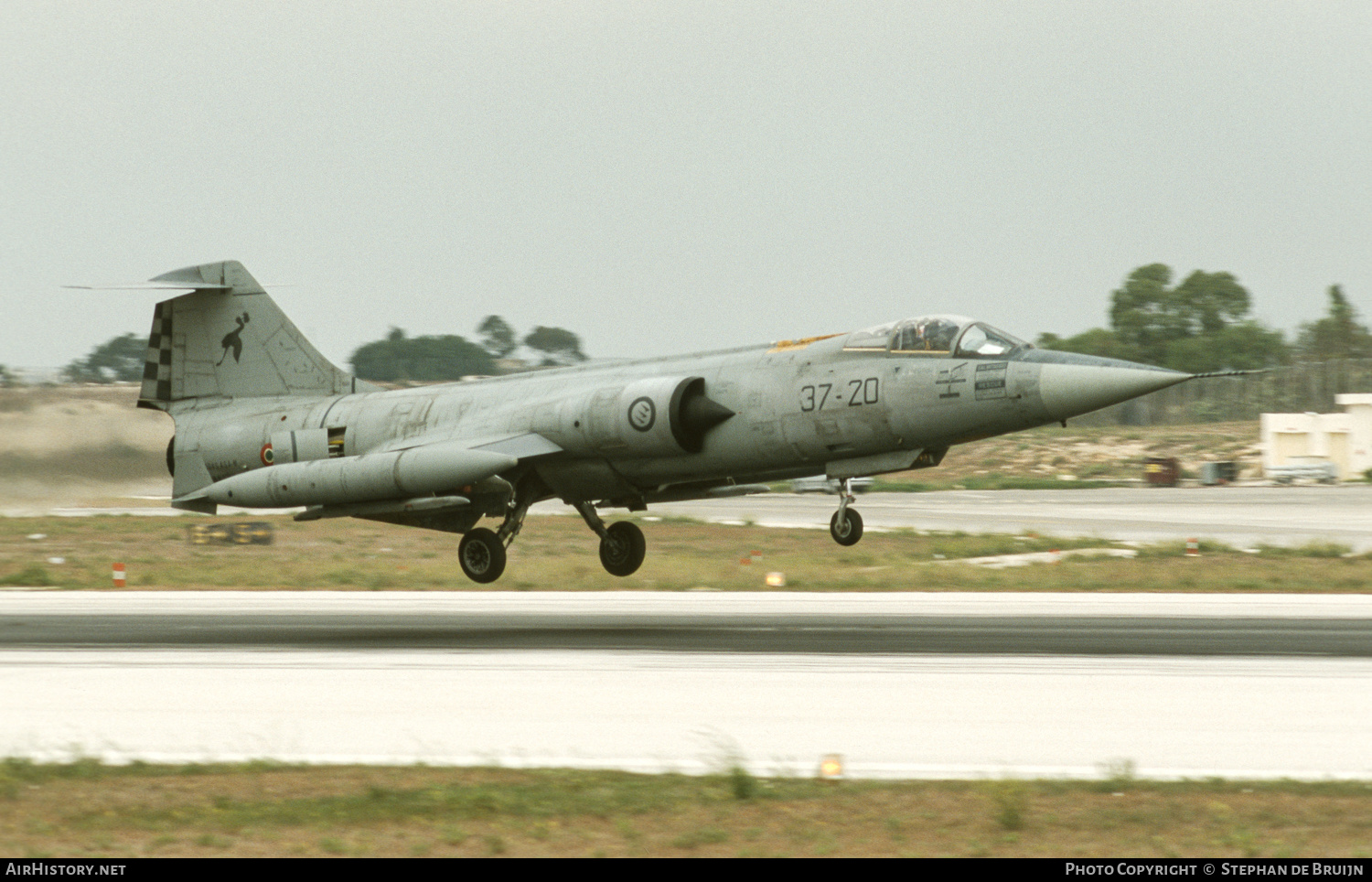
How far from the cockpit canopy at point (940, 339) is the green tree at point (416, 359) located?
3697 centimetres

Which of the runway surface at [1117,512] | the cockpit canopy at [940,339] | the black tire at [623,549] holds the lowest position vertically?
the runway surface at [1117,512]

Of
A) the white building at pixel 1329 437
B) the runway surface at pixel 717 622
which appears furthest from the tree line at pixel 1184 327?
the runway surface at pixel 717 622

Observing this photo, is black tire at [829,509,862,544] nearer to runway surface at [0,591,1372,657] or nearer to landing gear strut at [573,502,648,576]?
runway surface at [0,591,1372,657]

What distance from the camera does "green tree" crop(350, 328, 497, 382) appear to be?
193 ft

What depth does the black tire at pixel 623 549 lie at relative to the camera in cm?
2181

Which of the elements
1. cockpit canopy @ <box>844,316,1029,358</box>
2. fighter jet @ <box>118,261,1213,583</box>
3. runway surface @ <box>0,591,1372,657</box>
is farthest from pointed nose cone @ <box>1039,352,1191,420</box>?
runway surface @ <box>0,591,1372,657</box>

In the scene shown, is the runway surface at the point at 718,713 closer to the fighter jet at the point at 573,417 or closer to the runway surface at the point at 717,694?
the runway surface at the point at 717,694

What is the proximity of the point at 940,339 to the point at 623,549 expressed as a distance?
6494mm

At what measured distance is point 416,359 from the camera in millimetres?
65625

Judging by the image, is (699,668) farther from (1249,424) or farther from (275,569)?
(1249,424)

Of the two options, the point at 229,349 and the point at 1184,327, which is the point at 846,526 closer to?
the point at 229,349

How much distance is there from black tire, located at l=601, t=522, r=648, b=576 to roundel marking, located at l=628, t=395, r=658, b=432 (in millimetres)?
3167

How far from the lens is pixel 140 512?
182 feet

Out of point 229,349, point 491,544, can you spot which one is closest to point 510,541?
point 491,544
